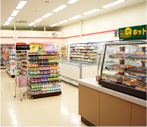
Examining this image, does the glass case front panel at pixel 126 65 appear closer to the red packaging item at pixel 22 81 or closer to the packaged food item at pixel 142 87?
the packaged food item at pixel 142 87

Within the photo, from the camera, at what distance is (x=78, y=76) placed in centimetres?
718

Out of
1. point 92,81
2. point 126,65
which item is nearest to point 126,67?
point 126,65

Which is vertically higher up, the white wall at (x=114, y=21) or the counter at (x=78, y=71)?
the white wall at (x=114, y=21)

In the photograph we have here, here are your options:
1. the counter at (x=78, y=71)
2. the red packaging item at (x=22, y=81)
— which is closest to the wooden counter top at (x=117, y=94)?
the red packaging item at (x=22, y=81)

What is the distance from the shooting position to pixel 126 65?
291cm

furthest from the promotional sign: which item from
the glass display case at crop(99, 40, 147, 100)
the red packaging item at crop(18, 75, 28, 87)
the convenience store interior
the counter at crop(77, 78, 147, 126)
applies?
the glass display case at crop(99, 40, 147, 100)

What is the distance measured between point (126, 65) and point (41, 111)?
2923 millimetres

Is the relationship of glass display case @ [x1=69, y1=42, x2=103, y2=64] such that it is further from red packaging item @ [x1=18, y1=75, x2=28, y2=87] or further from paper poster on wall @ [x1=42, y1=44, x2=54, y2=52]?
red packaging item @ [x1=18, y1=75, x2=28, y2=87]

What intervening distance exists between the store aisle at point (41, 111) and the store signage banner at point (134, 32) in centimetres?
232

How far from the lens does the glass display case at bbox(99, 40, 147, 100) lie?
2.58 meters

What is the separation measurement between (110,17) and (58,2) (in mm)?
4045

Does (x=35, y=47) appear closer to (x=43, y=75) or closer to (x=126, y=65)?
(x=43, y=75)

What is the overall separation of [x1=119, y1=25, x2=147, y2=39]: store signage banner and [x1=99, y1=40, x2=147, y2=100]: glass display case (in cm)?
14

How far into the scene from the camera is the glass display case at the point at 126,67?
2.58 m
